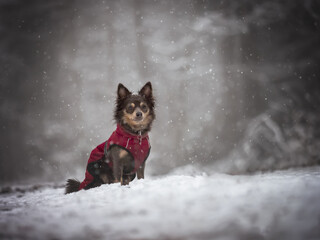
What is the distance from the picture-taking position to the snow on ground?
1.65m

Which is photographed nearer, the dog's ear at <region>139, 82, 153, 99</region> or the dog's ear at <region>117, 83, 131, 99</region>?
the dog's ear at <region>117, 83, 131, 99</region>

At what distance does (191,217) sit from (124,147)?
2.24 m

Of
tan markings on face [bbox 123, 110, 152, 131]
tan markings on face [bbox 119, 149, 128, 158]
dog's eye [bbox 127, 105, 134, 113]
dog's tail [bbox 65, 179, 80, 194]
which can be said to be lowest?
dog's tail [bbox 65, 179, 80, 194]

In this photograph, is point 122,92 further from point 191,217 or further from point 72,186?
point 191,217

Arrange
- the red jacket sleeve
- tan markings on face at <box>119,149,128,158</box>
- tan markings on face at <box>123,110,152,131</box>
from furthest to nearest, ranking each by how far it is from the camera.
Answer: tan markings on face at <box>123,110,152,131</box> < the red jacket sleeve < tan markings on face at <box>119,149,128,158</box>

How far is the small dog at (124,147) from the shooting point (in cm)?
398

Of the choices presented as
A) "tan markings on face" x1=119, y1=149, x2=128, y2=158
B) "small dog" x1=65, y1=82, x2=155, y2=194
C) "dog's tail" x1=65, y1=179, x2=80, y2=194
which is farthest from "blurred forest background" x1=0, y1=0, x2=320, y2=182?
"tan markings on face" x1=119, y1=149, x2=128, y2=158

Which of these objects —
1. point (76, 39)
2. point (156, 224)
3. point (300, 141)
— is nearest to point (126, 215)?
point (156, 224)

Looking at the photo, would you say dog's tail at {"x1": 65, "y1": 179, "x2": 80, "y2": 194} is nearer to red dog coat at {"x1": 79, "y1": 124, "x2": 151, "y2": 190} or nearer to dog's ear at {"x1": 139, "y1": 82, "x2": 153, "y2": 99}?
red dog coat at {"x1": 79, "y1": 124, "x2": 151, "y2": 190}

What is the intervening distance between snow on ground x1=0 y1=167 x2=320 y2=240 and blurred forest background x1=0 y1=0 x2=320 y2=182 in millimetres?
6919

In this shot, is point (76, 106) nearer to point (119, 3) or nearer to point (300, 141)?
point (119, 3)

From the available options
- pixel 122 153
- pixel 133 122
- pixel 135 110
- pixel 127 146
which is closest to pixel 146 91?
pixel 135 110

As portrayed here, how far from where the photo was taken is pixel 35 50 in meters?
11.0

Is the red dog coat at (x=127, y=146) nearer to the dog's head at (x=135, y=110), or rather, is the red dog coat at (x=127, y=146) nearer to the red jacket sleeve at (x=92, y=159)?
the red jacket sleeve at (x=92, y=159)
